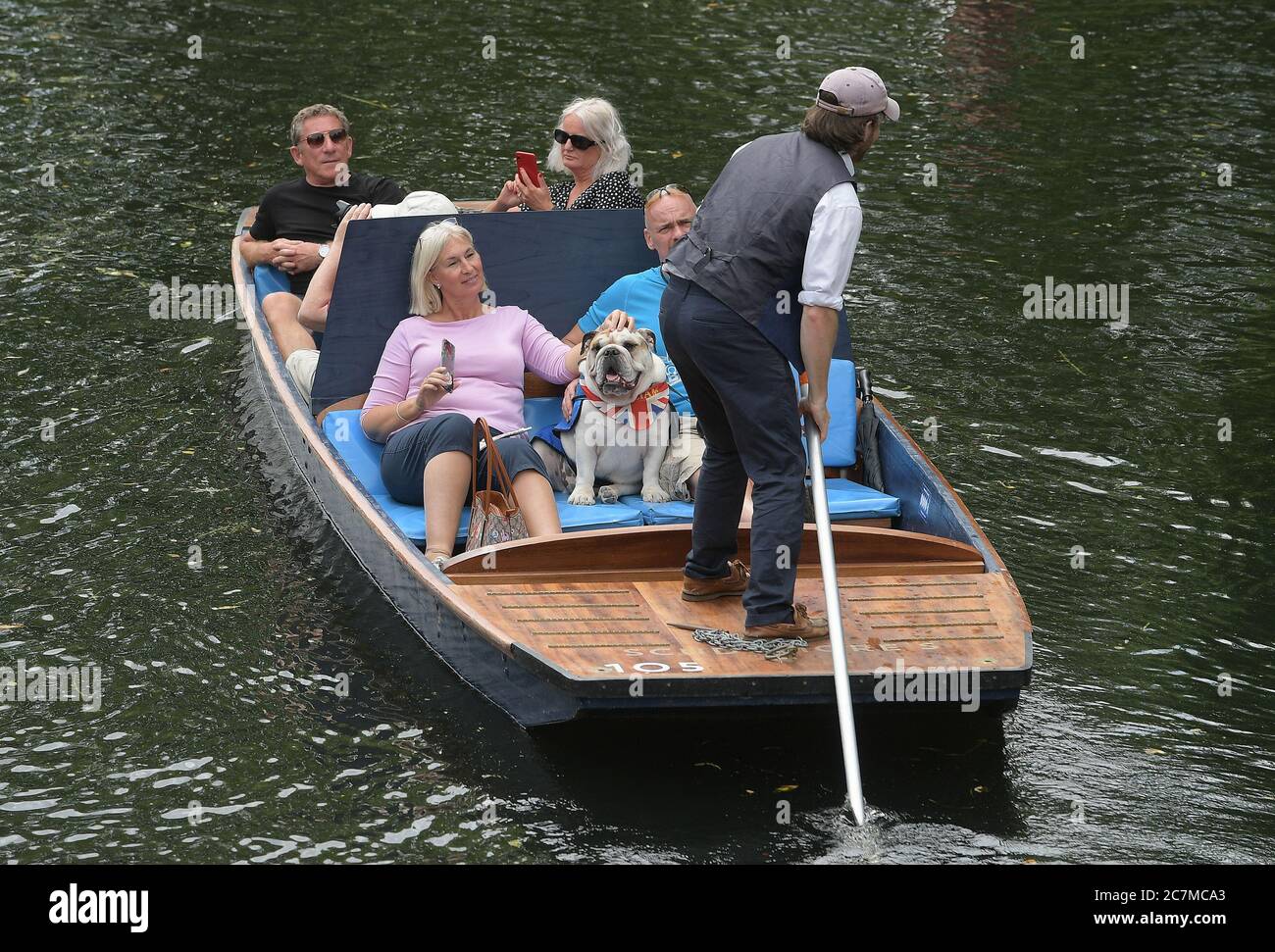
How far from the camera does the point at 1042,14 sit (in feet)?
→ 53.4

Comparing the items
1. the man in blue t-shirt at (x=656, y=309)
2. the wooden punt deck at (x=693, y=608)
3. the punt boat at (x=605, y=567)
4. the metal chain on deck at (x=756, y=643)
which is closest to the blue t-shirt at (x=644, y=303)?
the man in blue t-shirt at (x=656, y=309)

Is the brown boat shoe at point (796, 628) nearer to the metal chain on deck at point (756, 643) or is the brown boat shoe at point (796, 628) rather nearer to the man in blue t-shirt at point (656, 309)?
the metal chain on deck at point (756, 643)

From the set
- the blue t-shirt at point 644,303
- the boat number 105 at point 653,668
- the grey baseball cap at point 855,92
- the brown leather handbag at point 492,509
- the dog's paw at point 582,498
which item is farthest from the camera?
the blue t-shirt at point 644,303

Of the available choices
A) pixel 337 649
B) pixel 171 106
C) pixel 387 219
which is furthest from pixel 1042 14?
pixel 337 649

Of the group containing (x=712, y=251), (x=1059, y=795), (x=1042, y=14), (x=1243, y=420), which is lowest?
(x=1059, y=795)

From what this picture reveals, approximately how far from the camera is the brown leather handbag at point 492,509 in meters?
5.81

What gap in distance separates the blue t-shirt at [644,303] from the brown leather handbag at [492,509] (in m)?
0.85

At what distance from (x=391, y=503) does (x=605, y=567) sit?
1.09 meters

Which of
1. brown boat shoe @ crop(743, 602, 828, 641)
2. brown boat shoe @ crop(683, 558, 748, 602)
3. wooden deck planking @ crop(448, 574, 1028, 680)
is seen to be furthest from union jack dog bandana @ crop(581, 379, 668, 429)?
brown boat shoe @ crop(743, 602, 828, 641)

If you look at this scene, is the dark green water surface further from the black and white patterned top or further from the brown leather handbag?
the black and white patterned top

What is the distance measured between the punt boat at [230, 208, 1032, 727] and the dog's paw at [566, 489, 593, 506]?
5cm

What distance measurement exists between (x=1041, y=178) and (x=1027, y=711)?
7.07m

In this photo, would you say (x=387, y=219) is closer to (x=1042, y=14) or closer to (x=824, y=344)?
(x=824, y=344)

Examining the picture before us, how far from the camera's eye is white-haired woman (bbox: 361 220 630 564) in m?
6.03
